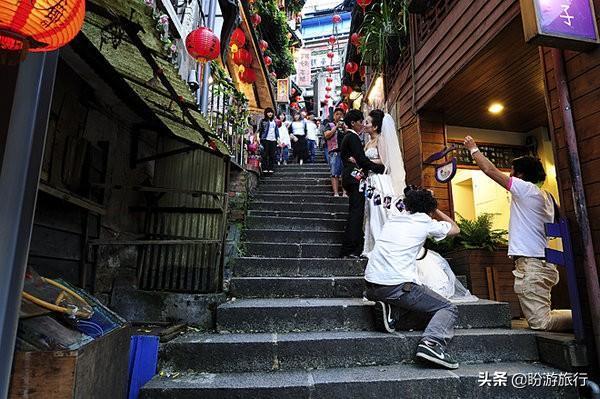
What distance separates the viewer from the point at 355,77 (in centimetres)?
1418

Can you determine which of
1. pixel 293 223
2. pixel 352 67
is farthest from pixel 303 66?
pixel 293 223

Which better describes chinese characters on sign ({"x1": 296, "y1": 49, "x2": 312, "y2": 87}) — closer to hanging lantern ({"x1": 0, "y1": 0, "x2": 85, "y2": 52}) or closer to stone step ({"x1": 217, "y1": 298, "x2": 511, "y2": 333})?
stone step ({"x1": 217, "y1": 298, "x2": 511, "y2": 333})

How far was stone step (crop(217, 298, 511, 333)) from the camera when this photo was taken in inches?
148

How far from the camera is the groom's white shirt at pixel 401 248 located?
3613 mm

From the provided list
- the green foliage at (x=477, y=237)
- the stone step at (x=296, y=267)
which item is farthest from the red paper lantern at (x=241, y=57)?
the green foliage at (x=477, y=237)

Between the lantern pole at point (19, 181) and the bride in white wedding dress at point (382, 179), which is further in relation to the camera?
the bride in white wedding dress at point (382, 179)

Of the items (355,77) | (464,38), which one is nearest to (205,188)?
(464,38)

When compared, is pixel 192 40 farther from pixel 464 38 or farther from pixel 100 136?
Answer: pixel 464 38

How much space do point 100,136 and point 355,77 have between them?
11.0m

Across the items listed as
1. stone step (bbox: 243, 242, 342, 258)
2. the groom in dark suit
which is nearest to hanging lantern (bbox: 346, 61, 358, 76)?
the groom in dark suit

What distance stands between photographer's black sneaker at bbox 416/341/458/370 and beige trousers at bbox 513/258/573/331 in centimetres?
126

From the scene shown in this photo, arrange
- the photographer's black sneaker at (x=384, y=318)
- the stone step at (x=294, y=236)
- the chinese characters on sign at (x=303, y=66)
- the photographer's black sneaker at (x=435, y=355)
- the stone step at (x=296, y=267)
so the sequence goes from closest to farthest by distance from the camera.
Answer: the photographer's black sneaker at (x=435, y=355), the photographer's black sneaker at (x=384, y=318), the stone step at (x=296, y=267), the stone step at (x=294, y=236), the chinese characters on sign at (x=303, y=66)

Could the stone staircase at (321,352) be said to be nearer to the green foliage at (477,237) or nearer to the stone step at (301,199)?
the green foliage at (477,237)

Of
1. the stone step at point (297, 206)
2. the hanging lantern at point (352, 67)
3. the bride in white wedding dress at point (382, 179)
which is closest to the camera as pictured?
the bride in white wedding dress at point (382, 179)
